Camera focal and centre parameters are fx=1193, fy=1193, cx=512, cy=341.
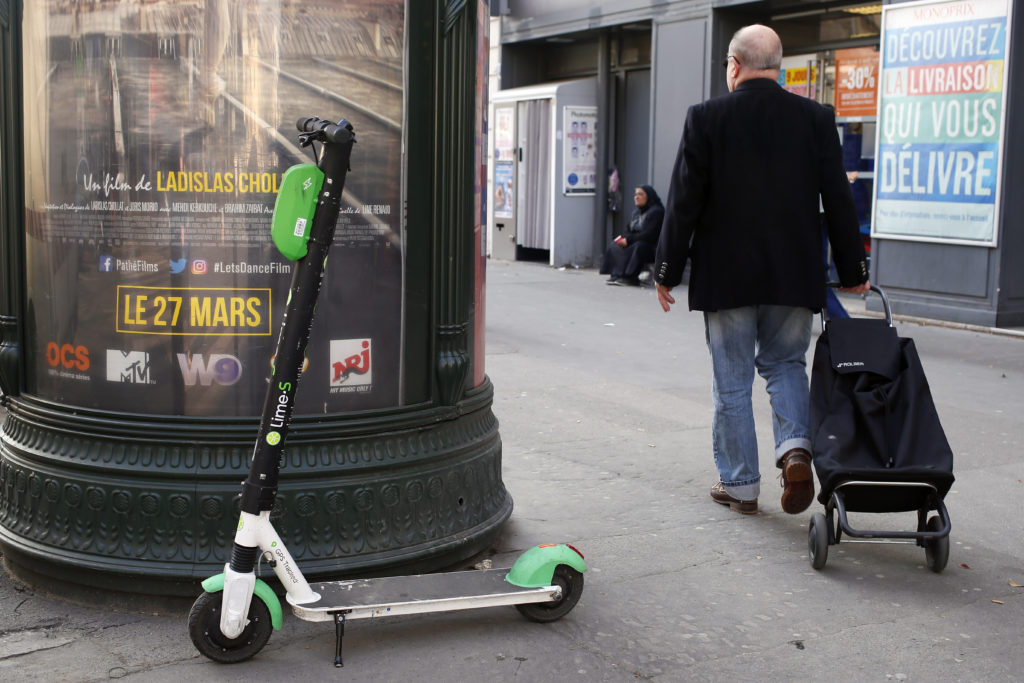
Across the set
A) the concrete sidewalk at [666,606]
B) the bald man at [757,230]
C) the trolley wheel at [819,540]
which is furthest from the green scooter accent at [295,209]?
the trolley wheel at [819,540]

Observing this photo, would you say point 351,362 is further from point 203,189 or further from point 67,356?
point 67,356

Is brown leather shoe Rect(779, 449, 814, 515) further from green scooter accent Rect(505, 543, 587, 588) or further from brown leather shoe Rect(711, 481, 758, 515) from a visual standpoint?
green scooter accent Rect(505, 543, 587, 588)

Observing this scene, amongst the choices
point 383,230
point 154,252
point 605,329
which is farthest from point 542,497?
point 605,329

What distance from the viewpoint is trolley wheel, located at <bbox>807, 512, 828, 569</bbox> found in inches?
170

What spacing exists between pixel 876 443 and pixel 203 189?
248 cm

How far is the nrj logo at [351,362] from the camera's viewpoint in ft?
12.7

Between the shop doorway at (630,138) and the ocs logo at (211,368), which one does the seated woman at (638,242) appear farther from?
the ocs logo at (211,368)

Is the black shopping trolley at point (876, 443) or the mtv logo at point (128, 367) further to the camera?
the black shopping trolley at point (876, 443)

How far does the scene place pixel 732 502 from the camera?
5.13 metres

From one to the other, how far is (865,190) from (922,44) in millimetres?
2297

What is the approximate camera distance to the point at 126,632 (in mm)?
3713

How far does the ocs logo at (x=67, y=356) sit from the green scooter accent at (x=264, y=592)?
3.15 ft

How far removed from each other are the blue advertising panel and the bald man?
655cm

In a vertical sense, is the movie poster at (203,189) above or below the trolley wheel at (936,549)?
above
